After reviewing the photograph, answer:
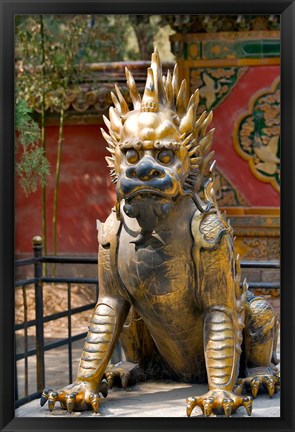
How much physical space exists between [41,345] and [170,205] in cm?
220

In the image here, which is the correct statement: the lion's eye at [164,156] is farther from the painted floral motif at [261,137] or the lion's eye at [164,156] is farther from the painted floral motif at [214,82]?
the painted floral motif at [261,137]

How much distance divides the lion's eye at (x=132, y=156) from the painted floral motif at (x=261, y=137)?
Result: 6.50 meters

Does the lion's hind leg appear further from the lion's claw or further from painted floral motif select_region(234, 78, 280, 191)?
painted floral motif select_region(234, 78, 280, 191)

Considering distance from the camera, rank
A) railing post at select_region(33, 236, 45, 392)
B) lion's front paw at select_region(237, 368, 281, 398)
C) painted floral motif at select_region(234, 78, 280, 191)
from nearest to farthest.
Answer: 1. lion's front paw at select_region(237, 368, 281, 398)
2. railing post at select_region(33, 236, 45, 392)
3. painted floral motif at select_region(234, 78, 280, 191)

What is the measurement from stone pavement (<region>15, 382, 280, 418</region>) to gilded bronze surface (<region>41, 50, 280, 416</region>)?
6cm

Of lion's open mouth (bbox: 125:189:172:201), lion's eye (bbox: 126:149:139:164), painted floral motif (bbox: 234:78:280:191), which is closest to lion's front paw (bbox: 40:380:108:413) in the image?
lion's open mouth (bbox: 125:189:172:201)

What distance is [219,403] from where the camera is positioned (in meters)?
2.84

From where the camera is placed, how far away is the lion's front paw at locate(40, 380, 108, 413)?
2.96m

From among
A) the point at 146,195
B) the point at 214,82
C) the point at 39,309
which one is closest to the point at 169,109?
the point at 146,195

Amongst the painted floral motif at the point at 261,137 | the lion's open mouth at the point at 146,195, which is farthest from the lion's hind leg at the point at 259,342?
the painted floral motif at the point at 261,137

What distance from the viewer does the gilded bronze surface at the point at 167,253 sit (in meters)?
2.85
